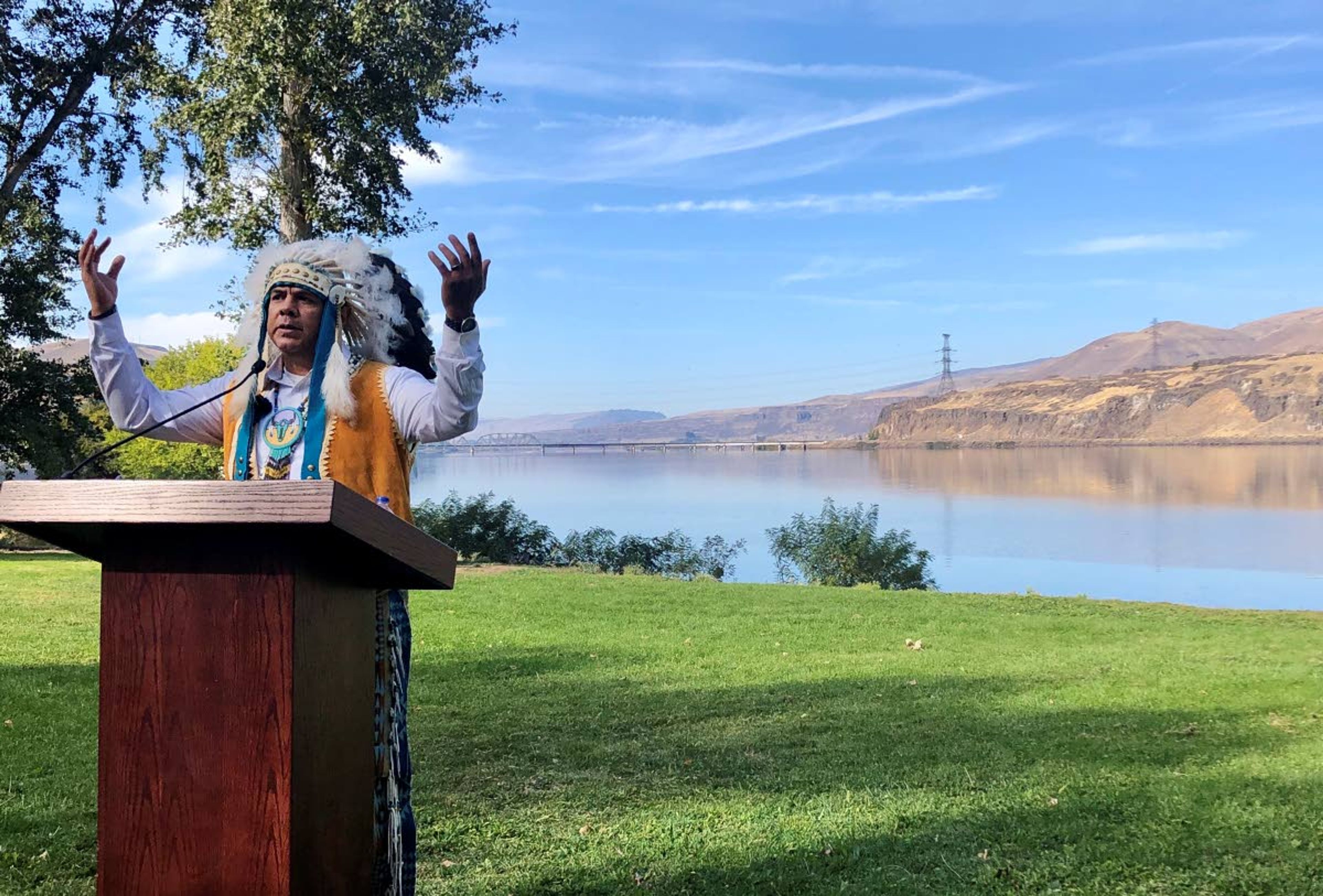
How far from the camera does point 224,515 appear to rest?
1.43m

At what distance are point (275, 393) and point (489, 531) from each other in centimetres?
1902

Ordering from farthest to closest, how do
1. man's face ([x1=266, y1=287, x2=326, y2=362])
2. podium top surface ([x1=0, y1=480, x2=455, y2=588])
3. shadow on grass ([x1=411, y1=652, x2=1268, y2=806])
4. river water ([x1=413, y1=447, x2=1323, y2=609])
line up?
river water ([x1=413, y1=447, x2=1323, y2=609])
shadow on grass ([x1=411, y1=652, x2=1268, y2=806])
man's face ([x1=266, y1=287, x2=326, y2=362])
podium top surface ([x1=0, y1=480, x2=455, y2=588])

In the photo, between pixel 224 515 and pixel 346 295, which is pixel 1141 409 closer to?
pixel 346 295

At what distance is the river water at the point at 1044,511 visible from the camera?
2227cm

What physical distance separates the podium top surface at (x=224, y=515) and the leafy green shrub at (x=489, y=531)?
1858 centimetres

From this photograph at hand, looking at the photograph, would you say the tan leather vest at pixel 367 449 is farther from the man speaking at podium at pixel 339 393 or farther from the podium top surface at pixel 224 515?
the podium top surface at pixel 224 515

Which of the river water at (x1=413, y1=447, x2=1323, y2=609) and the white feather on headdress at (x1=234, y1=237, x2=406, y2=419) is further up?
the white feather on headdress at (x1=234, y1=237, x2=406, y2=419)

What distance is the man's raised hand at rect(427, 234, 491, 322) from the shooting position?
7.95 ft

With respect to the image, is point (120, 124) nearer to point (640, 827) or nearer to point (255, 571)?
point (640, 827)

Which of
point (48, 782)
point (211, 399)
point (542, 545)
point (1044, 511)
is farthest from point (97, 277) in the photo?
point (1044, 511)

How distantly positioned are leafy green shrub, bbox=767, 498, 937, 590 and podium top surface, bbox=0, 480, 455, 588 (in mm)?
17201

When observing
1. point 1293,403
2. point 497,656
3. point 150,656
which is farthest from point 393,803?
point 1293,403

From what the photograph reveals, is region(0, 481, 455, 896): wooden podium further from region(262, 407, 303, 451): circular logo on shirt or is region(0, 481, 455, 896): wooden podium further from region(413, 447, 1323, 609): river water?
region(413, 447, 1323, 609): river water

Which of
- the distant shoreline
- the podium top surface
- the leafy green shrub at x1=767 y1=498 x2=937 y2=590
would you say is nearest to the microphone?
the podium top surface
